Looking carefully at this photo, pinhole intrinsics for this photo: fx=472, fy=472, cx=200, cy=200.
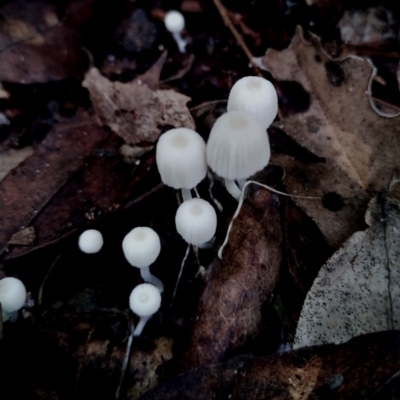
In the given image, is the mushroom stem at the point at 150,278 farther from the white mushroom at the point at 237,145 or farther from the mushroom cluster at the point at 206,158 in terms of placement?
the white mushroom at the point at 237,145

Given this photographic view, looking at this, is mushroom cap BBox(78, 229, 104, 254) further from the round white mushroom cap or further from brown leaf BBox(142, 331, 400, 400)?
the round white mushroom cap

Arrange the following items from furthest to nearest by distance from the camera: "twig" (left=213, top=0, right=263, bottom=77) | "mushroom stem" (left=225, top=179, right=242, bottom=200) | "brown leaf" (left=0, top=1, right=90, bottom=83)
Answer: "twig" (left=213, top=0, right=263, bottom=77) → "brown leaf" (left=0, top=1, right=90, bottom=83) → "mushroom stem" (left=225, top=179, right=242, bottom=200)

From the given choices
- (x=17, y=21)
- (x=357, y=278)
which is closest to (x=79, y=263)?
(x=357, y=278)

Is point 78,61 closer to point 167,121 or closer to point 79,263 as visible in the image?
point 167,121

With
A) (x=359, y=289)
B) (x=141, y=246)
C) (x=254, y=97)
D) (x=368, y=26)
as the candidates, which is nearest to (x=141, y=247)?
(x=141, y=246)

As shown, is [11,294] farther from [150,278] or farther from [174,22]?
[174,22]


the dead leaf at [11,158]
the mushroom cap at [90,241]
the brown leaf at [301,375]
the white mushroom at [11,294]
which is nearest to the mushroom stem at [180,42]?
the dead leaf at [11,158]

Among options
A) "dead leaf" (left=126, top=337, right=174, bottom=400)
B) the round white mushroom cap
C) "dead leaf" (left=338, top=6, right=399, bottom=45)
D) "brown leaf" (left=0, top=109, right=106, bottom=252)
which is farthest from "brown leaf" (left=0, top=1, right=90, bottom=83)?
"dead leaf" (left=338, top=6, right=399, bottom=45)
